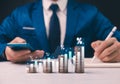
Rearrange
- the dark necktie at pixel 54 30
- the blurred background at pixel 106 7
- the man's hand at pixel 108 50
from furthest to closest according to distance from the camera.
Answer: the blurred background at pixel 106 7
the dark necktie at pixel 54 30
the man's hand at pixel 108 50

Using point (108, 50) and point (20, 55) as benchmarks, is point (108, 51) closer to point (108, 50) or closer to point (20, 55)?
point (108, 50)

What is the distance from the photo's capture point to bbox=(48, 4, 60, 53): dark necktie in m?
1.66

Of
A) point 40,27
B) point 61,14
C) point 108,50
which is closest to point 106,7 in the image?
point 61,14

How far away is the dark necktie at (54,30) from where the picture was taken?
5.43 ft

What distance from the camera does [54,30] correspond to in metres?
1.66

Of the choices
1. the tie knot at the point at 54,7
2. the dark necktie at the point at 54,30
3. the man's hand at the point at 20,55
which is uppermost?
the tie knot at the point at 54,7

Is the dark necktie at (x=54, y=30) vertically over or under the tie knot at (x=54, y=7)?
under

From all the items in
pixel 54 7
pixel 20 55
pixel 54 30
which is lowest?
pixel 20 55

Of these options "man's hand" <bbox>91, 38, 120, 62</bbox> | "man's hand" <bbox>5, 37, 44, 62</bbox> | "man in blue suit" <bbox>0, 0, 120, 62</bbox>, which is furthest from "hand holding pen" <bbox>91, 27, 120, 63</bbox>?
"man in blue suit" <bbox>0, 0, 120, 62</bbox>

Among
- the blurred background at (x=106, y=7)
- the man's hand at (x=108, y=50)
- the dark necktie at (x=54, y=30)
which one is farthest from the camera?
the blurred background at (x=106, y=7)

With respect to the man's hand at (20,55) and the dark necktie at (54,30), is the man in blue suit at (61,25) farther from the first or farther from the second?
the man's hand at (20,55)

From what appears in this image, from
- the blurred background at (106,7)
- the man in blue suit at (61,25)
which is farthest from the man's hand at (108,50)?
the blurred background at (106,7)

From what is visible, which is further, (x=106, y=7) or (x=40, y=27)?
(x=106, y=7)

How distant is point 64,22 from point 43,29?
123 millimetres
